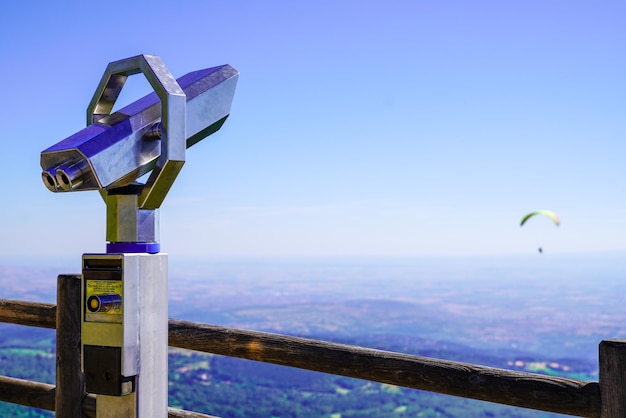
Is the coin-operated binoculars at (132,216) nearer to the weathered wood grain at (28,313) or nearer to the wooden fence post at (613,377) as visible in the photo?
the wooden fence post at (613,377)

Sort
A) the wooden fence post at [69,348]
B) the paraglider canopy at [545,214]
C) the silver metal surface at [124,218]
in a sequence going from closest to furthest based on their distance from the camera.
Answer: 1. the silver metal surface at [124,218]
2. the wooden fence post at [69,348]
3. the paraglider canopy at [545,214]

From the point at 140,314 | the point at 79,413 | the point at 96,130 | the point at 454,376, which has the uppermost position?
the point at 96,130

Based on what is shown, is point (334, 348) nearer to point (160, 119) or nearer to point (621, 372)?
point (621, 372)

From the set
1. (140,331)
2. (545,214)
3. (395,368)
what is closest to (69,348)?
(140,331)

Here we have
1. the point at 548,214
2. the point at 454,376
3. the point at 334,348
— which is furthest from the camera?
the point at 548,214

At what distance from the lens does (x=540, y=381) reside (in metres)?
2.06

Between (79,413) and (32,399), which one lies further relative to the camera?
(32,399)

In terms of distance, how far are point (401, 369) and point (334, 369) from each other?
0.90 feet

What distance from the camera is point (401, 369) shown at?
2.35 meters

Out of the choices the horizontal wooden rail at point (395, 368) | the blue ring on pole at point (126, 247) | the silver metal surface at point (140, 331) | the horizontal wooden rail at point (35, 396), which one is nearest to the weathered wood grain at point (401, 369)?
the horizontal wooden rail at point (395, 368)

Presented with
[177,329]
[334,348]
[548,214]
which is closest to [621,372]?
[334,348]

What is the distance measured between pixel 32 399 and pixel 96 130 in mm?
1952

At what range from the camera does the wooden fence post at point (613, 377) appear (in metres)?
1.88

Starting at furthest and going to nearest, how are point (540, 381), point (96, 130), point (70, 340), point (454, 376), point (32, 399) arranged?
point (32, 399) → point (70, 340) → point (454, 376) → point (540, 381) → point (96, 130)
